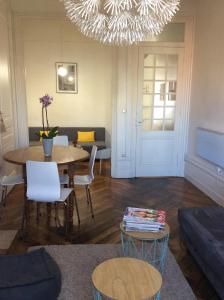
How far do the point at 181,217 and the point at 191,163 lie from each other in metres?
2.22

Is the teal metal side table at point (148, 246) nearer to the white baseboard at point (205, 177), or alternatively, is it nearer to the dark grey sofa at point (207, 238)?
Result: the dark grey sofa at point (207, 238)

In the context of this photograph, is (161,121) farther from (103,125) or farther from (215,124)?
(103,125)

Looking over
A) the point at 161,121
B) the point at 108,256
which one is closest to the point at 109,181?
the point at 161,121

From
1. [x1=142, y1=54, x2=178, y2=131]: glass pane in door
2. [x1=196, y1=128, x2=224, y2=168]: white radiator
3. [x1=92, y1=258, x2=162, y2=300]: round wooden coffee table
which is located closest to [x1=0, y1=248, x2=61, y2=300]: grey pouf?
[x1=92, y1=258, x2=162, y2=300]: round wooden coffee table

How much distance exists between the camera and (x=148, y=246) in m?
2.72

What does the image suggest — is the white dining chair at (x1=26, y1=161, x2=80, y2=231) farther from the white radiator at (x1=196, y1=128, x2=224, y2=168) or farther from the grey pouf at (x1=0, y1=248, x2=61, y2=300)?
the white radiator at (x1=196, y1=128, x2=224, y2=168)

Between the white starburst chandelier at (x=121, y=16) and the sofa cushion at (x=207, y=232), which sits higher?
the white starburst chandelier at (x=121, y=16)

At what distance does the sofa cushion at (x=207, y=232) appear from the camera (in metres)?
1.92

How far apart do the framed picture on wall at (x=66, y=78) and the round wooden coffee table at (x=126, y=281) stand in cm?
518

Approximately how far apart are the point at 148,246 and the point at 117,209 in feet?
2.90

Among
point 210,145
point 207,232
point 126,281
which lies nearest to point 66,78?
point 210,145

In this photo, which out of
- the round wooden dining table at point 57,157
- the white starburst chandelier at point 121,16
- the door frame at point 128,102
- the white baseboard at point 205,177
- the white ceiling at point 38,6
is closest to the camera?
the white starburst chandelier at point 121,16

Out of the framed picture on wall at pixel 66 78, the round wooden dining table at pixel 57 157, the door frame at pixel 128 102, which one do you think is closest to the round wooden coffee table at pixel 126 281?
the round wooden dining table at pixel 57 157

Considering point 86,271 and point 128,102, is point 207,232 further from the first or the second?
point 128,102
